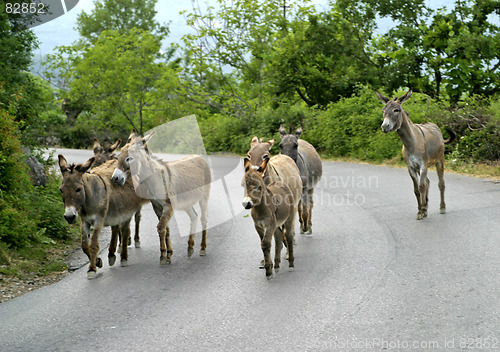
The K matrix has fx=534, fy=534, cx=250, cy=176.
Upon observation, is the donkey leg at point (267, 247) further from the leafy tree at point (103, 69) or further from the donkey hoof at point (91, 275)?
the leafy tree at point (103, 69)

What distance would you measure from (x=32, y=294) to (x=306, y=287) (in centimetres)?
351

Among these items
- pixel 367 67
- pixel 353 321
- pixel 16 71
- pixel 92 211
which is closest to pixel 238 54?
pixel 367 67

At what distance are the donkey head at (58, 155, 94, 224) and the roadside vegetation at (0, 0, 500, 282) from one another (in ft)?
4.58

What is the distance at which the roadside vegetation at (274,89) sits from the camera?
32.0 feet

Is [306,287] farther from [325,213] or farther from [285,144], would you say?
[325,213]

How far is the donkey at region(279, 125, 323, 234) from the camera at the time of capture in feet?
31.0

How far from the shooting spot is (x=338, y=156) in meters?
23.8

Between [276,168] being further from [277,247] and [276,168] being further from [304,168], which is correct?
[304,168]

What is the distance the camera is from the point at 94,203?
762 centimetres

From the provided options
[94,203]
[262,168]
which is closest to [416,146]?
[262,168]

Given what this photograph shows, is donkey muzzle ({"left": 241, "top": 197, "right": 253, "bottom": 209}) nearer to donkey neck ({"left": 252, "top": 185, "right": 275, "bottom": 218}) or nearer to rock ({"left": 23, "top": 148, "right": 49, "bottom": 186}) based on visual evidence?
donkey neck ({"left": 252, "top": 185, "right": 275, "bottom": 218})

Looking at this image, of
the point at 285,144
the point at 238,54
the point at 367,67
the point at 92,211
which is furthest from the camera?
the point at 238,54

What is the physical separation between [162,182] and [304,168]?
9.19 feet

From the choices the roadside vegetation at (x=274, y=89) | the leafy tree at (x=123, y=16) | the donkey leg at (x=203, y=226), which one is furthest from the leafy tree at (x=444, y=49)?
the leafy tree at (x=123, y=16)
